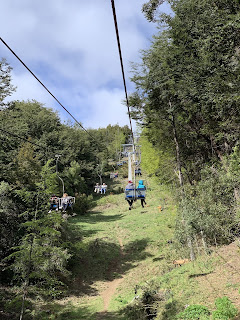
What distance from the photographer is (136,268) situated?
17.0 meters

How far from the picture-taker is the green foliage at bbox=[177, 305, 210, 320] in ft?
24.5

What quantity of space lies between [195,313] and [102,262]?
11938 millimetres

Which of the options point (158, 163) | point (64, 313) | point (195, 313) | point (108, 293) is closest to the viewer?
point (195, 313)

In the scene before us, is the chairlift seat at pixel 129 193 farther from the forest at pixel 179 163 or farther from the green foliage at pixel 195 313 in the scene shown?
the green foliage at pixel 195 313

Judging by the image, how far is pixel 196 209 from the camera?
12.3 meters

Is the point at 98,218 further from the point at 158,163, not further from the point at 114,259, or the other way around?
the point at 158,163

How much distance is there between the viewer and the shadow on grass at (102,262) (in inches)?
640

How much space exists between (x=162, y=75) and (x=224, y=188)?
25.1 feet

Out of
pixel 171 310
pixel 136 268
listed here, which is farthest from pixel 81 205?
pixel 171 310

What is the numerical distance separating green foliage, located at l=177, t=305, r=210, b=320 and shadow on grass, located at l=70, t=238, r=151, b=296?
840 cm

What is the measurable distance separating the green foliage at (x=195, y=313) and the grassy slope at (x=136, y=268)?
495mm

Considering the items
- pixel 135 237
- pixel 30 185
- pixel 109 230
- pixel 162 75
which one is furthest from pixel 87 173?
pixel 162 75

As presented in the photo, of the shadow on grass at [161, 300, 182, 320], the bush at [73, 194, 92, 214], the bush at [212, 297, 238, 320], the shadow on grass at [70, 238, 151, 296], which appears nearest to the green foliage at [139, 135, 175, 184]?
the shadow on grass at [70, 238, 151, 296]

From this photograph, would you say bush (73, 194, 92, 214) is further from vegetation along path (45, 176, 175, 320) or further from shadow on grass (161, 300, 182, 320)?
shadow on grass (161, 300, 182, 320)
